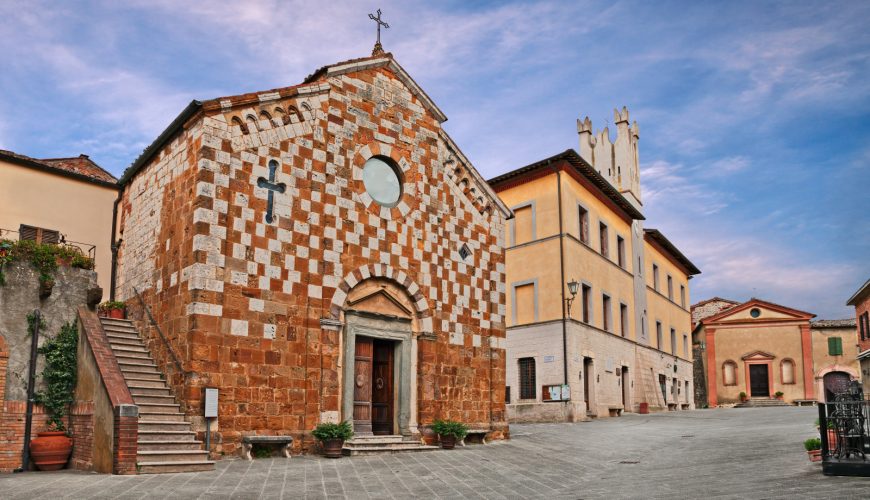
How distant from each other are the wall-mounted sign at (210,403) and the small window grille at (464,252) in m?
7.96

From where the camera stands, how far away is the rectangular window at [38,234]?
1877 centimetres

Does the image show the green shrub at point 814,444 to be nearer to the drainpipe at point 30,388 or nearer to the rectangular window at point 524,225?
the drainpipe at point 30,388

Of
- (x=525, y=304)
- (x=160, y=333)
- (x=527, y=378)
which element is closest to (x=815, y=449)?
(x=160, y=333)

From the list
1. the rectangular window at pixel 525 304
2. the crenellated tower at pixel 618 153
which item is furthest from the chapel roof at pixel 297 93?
the crenellated tower at pixel 618 153

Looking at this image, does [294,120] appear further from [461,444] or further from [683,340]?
[683,340]

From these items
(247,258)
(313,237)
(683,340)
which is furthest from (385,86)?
(683,340)

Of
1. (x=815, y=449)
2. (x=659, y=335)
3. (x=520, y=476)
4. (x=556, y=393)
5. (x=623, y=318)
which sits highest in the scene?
(x=623, y=318)

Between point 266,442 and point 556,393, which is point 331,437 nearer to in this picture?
point 266,442

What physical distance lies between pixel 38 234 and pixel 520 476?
A: 14238 millimetres

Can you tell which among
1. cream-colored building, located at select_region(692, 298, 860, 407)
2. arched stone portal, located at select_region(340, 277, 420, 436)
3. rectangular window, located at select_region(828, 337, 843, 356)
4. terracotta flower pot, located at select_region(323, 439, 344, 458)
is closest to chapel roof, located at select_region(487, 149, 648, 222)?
arched stone portal, located at select_region(340, 277, 420, 436)

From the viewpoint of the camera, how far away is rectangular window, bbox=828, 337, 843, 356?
46.1 m

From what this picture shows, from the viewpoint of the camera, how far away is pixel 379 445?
1574cm

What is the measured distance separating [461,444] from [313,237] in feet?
20.8

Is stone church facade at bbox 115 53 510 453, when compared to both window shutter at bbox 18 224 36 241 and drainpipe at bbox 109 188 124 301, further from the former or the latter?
window shutter at bbox 18 224 36 241
